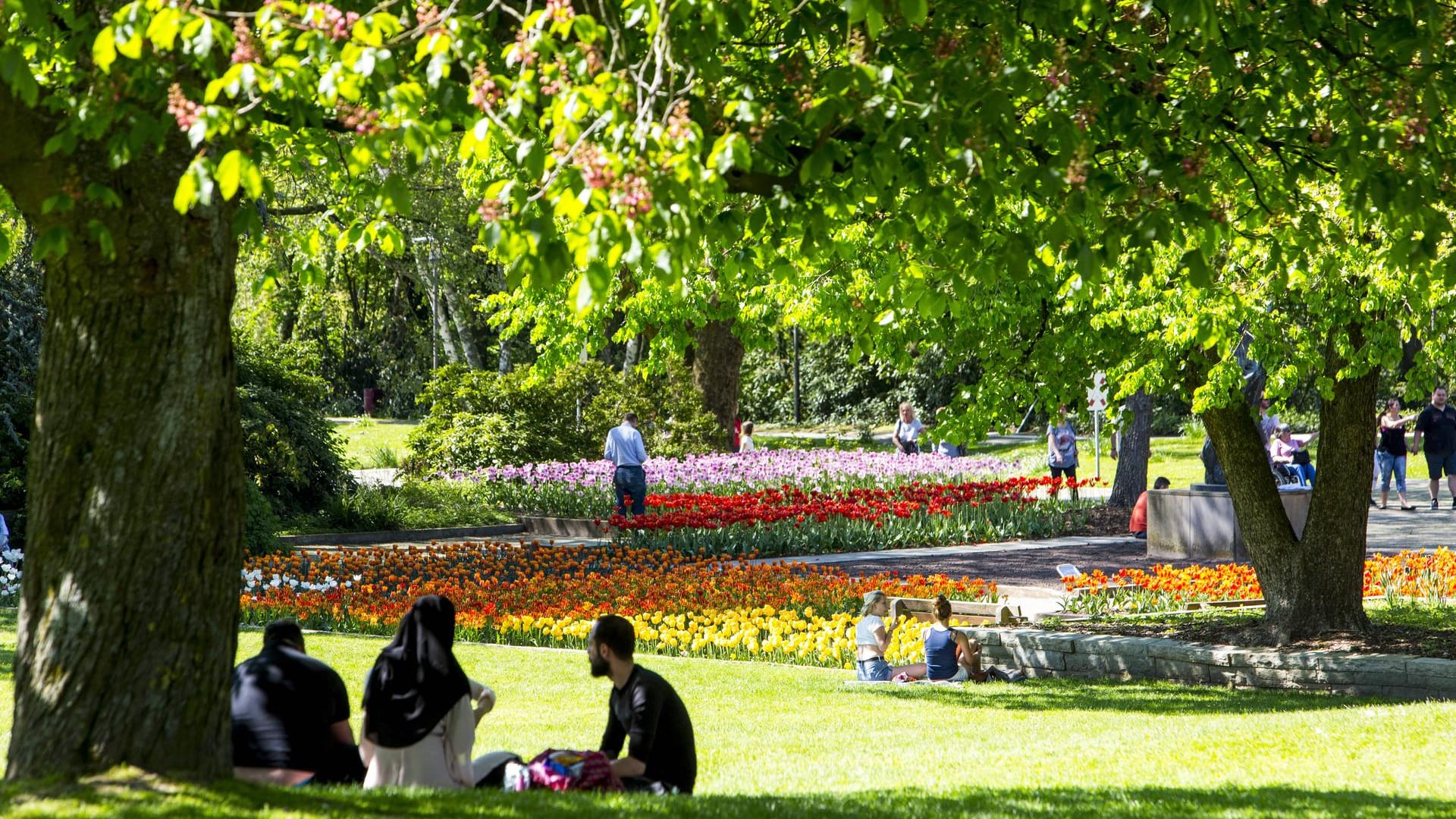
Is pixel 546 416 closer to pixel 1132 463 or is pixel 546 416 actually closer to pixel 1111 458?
pixel 1132 463

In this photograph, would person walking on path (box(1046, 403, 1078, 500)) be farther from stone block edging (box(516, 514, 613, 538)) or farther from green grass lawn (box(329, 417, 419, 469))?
green grass lawn (box(329, 417, 419, 469))

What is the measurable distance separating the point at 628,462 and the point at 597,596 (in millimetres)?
5820

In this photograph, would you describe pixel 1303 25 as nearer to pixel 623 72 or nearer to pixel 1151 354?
pixel 623 72

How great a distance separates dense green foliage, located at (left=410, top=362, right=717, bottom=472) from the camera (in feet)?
79.5

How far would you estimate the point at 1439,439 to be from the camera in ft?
70.4

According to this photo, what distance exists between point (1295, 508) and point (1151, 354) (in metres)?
6.26

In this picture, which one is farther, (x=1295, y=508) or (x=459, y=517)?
(x=459, y=517)

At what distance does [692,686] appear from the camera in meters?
9.77

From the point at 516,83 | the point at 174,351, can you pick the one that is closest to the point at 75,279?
the point at 174,351

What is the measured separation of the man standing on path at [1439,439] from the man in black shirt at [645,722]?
60.7 feet

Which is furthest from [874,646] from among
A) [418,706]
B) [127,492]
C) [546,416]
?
[546,416]

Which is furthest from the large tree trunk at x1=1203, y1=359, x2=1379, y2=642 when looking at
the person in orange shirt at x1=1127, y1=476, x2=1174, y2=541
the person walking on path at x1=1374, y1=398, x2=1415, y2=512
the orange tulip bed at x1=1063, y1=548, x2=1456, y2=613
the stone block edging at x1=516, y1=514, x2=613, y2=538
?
the person walking on path at x1=1374, y1=398, x2=1415, y2=512

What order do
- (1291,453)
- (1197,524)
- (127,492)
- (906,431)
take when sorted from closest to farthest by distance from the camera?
(127,492) < (1197,524) < (1291,453) < (906,431)

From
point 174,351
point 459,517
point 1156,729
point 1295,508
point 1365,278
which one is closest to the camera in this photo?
point 174,351
